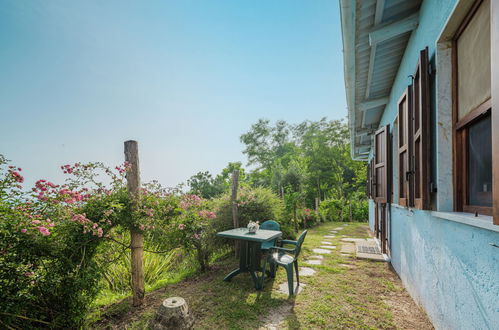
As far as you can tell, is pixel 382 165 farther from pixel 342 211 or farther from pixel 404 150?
pixel 342 211

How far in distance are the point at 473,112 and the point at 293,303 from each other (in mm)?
2639

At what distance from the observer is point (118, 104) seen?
6.32 m

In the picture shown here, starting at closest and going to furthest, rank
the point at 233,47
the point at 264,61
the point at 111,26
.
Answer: the point at 111,26, the point at 233,47, the point at 264,61

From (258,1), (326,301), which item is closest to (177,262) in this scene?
(326,301)

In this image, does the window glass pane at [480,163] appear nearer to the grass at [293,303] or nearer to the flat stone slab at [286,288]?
the grass at [293,303]

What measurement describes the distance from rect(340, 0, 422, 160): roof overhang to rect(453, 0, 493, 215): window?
958mm

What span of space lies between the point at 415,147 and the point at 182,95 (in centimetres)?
689

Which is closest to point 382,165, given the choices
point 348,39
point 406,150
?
point 406,150

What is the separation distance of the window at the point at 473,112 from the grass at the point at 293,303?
157 cm

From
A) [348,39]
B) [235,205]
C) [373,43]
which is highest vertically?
[373,43]

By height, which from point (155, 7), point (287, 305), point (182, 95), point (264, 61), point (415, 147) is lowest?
point (287, 305)

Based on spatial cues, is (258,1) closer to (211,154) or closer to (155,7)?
(155,7)

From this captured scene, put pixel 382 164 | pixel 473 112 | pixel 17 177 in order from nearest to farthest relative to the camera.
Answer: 1. pixel 473 112
2. pixel 17 177
3. pixel 382 164

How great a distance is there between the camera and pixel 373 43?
2734 millimetres
